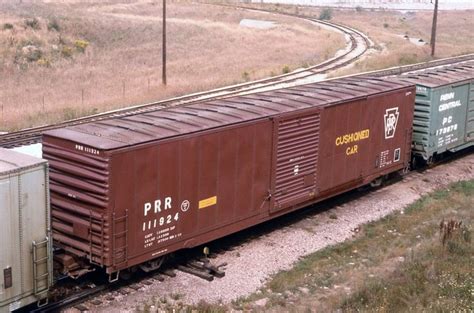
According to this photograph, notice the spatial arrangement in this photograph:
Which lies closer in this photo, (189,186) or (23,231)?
(23,231)

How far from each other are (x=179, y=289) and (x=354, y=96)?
8442mm

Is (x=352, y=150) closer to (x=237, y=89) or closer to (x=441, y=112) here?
(x=441, y=112)

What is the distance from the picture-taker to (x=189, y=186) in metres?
13.9

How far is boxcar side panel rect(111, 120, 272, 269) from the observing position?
501 inches

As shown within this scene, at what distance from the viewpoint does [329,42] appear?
219 feet

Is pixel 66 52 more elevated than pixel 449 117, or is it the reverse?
pixel 449 117

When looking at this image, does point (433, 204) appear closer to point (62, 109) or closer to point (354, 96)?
point (354, 96)

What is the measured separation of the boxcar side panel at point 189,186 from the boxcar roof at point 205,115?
327 millimetres

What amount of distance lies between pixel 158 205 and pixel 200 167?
1.39 m

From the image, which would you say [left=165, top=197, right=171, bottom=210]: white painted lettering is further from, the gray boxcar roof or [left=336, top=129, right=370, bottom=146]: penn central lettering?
[left=336, top=129, right=370, bottom=146]: penn central lettering

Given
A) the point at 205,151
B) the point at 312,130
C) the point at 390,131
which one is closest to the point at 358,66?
the point at 390,131

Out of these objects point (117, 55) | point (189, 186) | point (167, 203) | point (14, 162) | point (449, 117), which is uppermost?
point (14, 162)

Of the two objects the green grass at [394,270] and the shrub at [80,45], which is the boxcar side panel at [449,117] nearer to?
the green grass at [394,270]

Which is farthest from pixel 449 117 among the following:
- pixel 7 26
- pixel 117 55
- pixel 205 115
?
pixel 7 26
